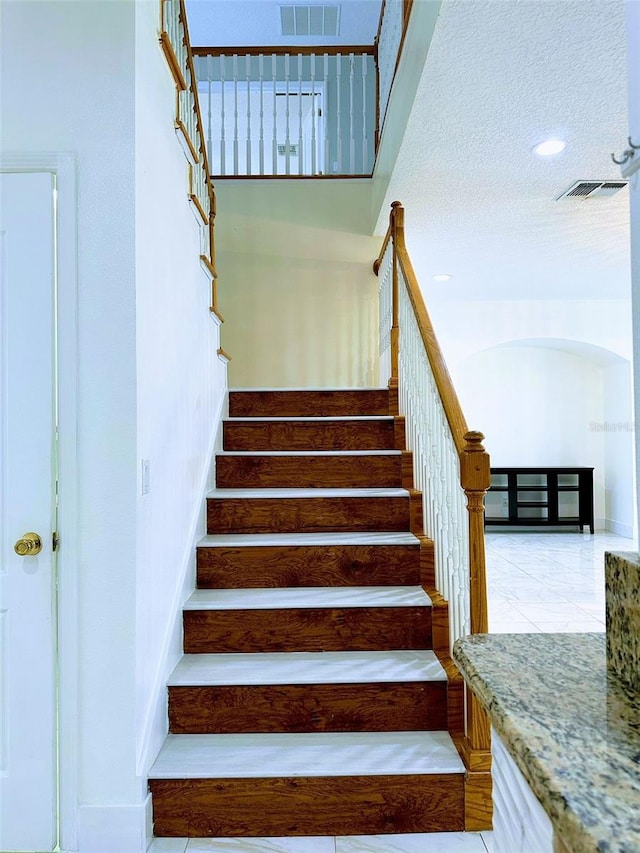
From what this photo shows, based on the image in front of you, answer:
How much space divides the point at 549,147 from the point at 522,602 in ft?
9.77

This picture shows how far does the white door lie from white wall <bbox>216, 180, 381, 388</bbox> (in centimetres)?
278

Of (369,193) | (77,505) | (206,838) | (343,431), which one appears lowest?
(206,838)

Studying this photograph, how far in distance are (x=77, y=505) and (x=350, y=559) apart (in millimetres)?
1197

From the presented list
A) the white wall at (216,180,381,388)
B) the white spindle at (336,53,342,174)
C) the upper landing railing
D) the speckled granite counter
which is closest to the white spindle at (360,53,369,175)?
the upper landing railing

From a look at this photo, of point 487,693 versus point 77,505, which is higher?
point 77,505

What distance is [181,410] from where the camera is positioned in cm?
227

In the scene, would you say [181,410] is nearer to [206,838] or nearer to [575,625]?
[206,838]

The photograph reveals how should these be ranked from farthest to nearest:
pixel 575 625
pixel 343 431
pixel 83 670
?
1. pixel 575 625
2. pixel 343 431
3. pixel 83 670

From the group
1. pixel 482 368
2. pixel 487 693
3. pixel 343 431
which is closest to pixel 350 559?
pixel 343 431

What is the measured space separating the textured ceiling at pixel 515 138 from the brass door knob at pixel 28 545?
2.27m

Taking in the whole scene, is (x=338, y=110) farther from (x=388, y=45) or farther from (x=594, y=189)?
(x=594, y=189)

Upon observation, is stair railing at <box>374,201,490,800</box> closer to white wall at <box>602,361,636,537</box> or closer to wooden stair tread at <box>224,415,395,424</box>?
wooden stair tread at <box>224,415,395,424</box>

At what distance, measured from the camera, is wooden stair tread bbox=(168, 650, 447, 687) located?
6.36 feet

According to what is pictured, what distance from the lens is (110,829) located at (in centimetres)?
163
